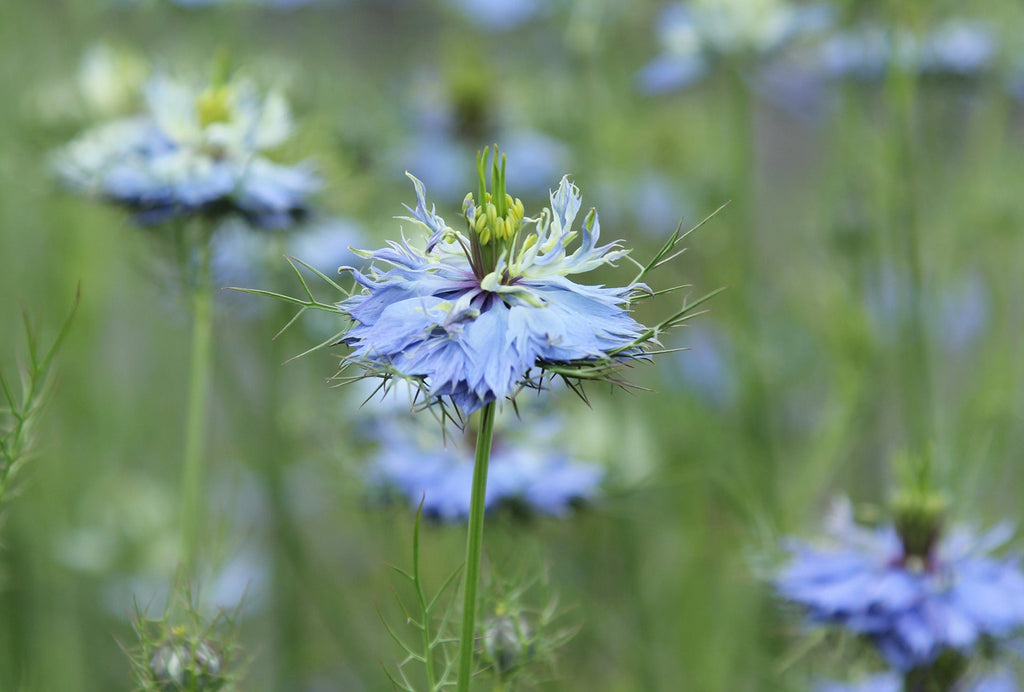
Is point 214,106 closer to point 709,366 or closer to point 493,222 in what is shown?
point 493,222

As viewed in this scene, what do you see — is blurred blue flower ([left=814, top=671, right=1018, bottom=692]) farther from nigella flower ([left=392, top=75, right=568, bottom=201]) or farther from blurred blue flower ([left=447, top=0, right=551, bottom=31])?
blurred blue flower ([left=447, top=0, right=551, bottom=31])

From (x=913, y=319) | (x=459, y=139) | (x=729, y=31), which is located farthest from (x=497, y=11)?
(x=913, y=319)

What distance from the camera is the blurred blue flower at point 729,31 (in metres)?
1.60

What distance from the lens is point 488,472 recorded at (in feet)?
3.42

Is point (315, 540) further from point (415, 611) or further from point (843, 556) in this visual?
point (843, 556)

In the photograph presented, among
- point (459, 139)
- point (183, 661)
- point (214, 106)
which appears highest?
point (459, 139)

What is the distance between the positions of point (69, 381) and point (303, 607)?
553 millimetres

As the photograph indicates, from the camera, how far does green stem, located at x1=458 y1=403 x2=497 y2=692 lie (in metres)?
0.60

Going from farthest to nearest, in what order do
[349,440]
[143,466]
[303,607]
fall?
[143,466] < [303,607] < [349,440]

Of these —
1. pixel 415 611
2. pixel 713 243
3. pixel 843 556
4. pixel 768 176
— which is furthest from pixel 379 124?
pixel 768 176

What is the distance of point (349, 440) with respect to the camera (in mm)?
1380

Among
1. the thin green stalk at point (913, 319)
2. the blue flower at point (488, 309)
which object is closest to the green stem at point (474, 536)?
the blue flower at point (488, 309)

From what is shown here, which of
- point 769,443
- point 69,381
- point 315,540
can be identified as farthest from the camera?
point 315,540

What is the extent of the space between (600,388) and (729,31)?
0.57 metres
